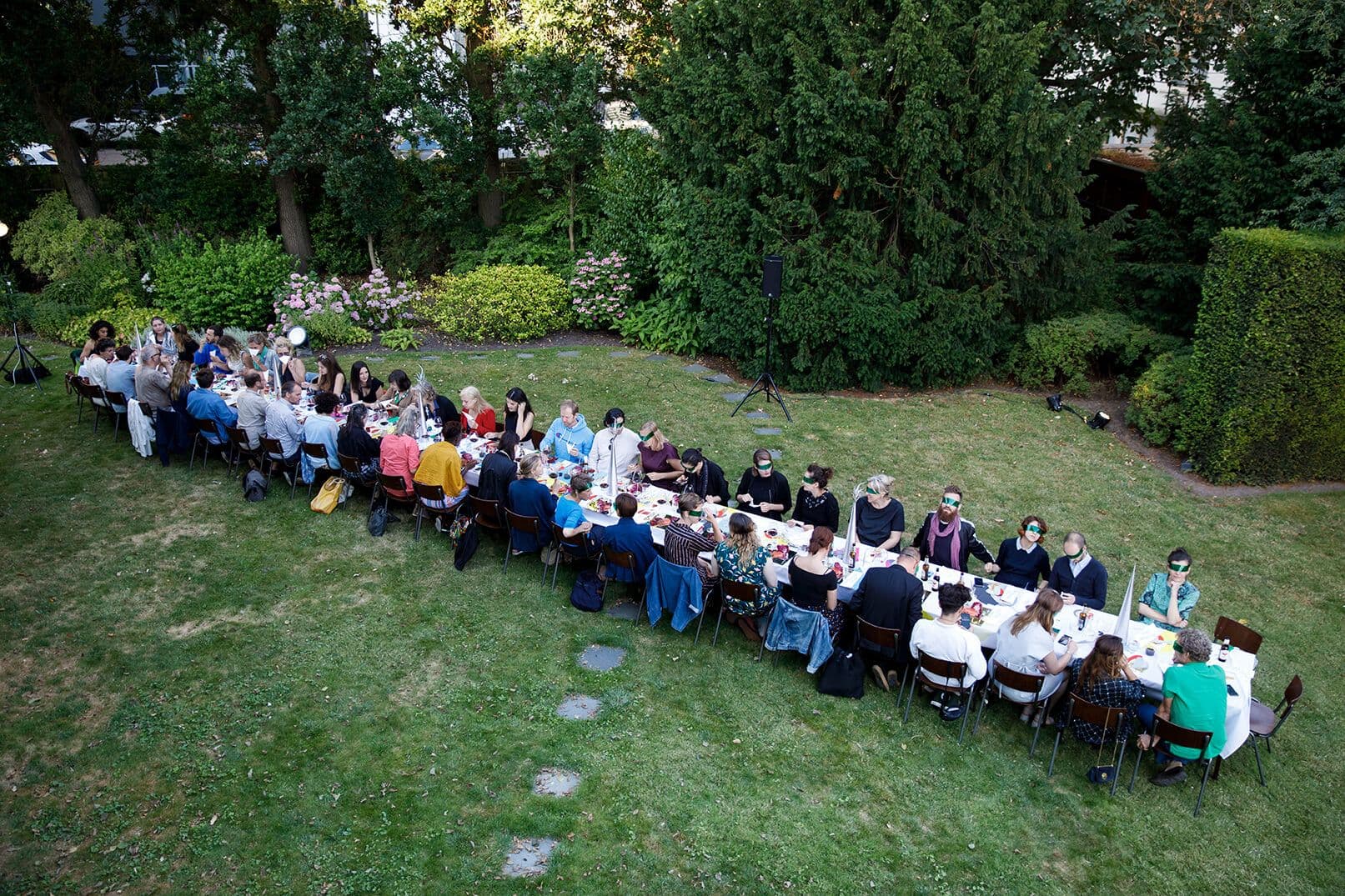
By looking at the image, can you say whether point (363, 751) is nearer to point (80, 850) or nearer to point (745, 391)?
point (80, 850)

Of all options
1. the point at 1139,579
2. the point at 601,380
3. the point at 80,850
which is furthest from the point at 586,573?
the point at 601,380

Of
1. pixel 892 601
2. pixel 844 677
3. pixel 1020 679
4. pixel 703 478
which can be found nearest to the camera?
pixel 1020 679

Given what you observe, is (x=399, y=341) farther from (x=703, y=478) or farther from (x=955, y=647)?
(x=955, y=647)

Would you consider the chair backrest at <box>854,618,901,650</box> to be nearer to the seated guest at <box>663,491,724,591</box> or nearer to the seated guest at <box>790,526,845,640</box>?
the seated guest at <box>790,526,845,640</box>

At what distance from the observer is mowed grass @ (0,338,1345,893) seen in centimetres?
630

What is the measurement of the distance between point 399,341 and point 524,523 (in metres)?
10.1

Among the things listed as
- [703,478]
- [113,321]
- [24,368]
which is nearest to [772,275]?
[703,478]

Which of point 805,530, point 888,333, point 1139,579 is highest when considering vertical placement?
point 888,333

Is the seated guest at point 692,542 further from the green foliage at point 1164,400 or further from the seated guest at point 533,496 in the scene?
the green foliage at point 1164,400

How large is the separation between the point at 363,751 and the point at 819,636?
3919mm

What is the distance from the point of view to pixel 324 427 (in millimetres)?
10961

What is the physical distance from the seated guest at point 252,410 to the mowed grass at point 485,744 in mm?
868

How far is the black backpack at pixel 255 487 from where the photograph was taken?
452 inches

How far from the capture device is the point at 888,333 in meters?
15.9
